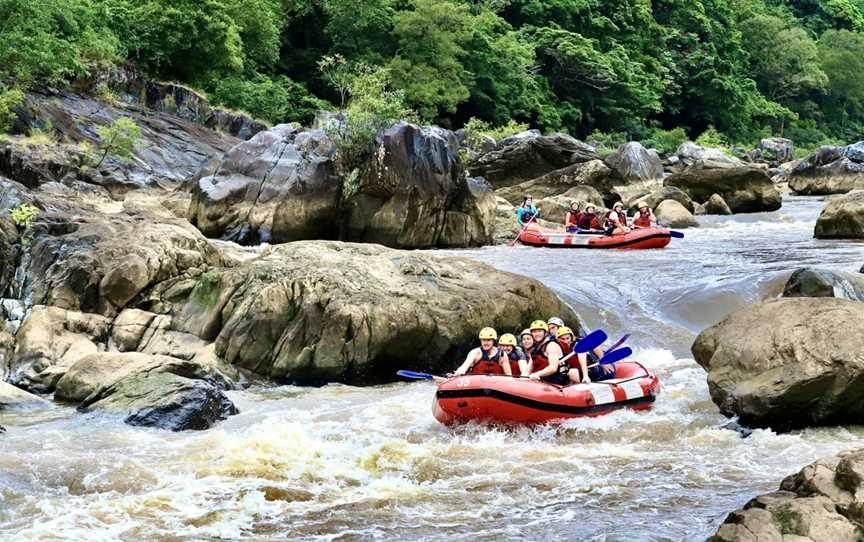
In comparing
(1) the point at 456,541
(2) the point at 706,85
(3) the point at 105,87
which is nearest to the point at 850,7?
(2) the point at 706,85

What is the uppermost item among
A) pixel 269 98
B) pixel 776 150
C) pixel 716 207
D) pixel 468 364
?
pixel 776 150

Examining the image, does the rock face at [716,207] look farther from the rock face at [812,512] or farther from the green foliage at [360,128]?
the rock face at [812,512]

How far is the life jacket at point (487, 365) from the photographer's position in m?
9.18

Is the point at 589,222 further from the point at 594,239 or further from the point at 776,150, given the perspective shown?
the point at 776,150

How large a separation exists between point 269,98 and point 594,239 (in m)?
17.4

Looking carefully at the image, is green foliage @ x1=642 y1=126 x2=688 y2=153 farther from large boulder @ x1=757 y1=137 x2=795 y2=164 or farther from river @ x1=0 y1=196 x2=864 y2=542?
river @ x1=0 y1=196 x2=864 y2=542

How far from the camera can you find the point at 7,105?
18953 mm

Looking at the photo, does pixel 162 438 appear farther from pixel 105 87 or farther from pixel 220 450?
pixel 105 87

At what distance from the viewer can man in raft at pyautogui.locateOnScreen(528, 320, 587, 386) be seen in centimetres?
907

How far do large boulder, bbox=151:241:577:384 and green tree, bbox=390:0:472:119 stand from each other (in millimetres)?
27241

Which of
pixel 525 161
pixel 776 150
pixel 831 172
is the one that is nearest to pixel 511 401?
pixel 525 161

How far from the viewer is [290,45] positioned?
41438mm

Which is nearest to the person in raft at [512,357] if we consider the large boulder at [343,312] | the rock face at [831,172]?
the large boulder at [343,312]

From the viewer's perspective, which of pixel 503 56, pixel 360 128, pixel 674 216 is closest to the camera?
pixel 360 128
